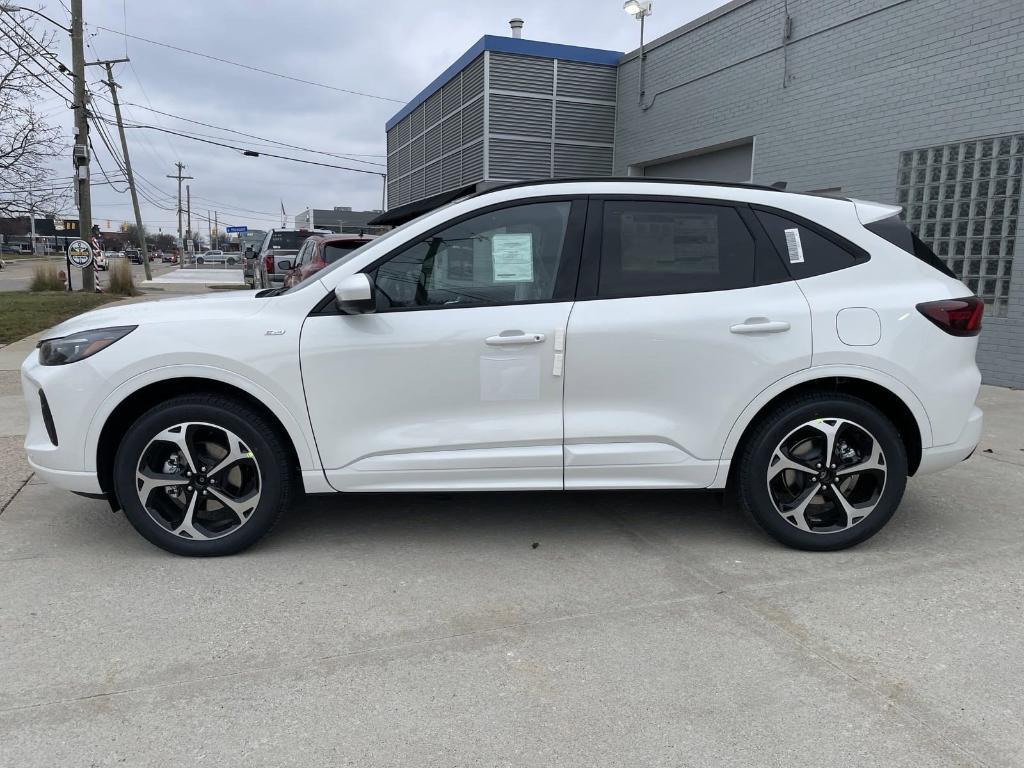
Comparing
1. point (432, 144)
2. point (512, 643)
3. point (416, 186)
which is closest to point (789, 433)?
point (512, 643)

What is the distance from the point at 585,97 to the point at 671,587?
563 inches

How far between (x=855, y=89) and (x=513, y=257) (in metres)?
8.45

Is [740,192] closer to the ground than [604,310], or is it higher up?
higher up

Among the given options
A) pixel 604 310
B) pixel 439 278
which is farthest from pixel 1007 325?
pixel 439 278

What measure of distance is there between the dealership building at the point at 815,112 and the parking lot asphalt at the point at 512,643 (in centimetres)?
574

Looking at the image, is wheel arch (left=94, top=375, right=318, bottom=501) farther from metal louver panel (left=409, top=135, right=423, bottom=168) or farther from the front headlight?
metal louver panel (left=409, top=135, right=423, bottom=168)

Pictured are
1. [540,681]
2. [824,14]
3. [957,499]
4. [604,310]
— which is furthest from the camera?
[824,14]

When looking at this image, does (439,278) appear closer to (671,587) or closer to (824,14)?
(671,587)

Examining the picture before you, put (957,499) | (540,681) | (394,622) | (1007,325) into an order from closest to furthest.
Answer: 1. (540,681)
2. (394,622)
3. (957,499)
4. (1007,325)

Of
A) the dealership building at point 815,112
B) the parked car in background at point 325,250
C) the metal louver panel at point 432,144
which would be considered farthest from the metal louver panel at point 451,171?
the parked car in background at point 325,250

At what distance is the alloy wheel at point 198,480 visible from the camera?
342 cm

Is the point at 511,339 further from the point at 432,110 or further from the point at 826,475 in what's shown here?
the point at 432,110

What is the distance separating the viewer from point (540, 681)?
101 inches

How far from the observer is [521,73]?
1566cm
